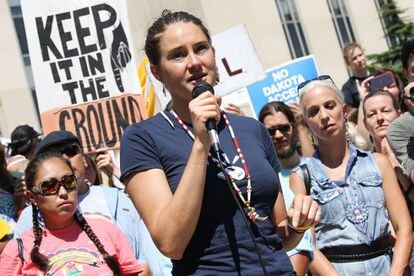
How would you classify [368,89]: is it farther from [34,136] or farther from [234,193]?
[234,193]

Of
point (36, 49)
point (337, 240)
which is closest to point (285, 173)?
point (337, 240)

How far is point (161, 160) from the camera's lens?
237cm

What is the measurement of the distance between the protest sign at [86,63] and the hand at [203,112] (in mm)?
3786

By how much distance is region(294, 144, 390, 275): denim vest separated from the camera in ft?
12.1

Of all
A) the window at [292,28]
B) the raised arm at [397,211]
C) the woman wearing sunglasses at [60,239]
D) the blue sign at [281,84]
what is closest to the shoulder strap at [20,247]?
the woman wearing sunglasses at [60,239]

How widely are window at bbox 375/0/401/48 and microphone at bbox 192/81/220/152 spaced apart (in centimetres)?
2321

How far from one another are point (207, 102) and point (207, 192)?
336 mm

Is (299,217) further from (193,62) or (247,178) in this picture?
(193,62)

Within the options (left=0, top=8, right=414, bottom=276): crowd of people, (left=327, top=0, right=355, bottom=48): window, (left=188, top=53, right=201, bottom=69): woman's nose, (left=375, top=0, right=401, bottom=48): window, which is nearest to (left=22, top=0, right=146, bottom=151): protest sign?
(left=0, top=8, right=414, bottom=276): crowd of people

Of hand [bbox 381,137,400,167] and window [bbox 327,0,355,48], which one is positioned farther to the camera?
window [bbox 327,0,355,48]

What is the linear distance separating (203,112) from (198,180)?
0.69ft

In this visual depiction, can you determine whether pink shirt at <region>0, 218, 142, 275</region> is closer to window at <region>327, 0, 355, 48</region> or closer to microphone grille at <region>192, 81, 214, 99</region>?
microphone grille at <region>192, 81, 214, 99</region>

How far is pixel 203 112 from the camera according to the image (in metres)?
2.13

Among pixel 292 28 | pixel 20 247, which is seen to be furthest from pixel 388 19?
pixel 20 247
